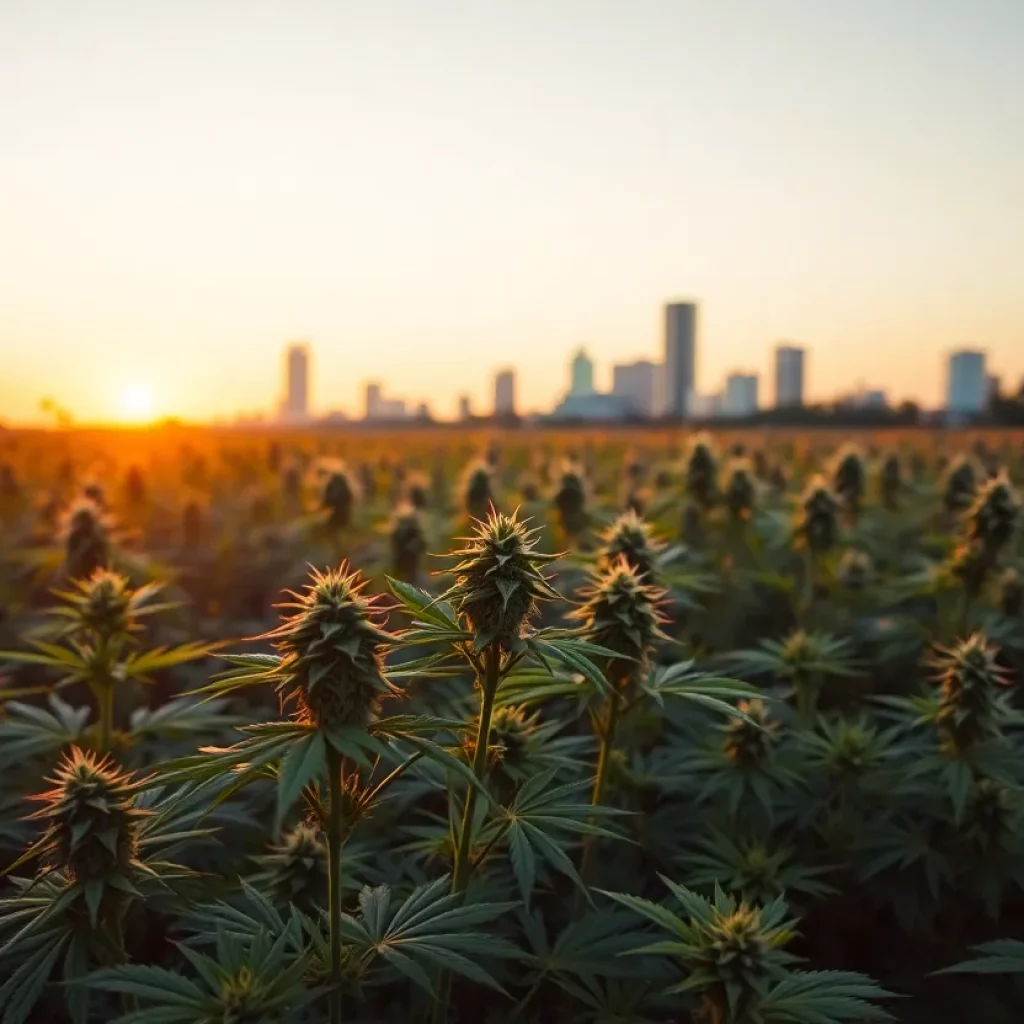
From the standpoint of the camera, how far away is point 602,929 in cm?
339

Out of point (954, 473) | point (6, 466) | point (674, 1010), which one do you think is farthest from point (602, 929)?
point (6, 466)

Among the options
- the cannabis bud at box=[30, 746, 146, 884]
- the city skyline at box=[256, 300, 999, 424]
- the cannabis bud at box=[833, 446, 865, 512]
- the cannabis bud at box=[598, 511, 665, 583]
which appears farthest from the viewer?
the city skyline at box=[256, 300, 999, 424]

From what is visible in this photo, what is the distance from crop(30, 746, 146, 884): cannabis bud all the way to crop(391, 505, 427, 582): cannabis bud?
15.3 ft

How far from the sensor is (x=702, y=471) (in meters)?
8.35

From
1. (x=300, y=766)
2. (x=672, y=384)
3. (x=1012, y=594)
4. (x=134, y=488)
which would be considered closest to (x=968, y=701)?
(x=300, y=766)

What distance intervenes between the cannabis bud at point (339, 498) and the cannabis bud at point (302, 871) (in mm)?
4962

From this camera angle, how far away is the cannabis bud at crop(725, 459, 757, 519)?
320 inches

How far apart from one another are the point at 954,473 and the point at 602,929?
24.4 feet

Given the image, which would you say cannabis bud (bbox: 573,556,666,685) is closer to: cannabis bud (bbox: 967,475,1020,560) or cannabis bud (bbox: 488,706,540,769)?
cannabis bud (bbox: 488,706,540,769)

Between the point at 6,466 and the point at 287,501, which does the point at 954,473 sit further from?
the point at 6,466

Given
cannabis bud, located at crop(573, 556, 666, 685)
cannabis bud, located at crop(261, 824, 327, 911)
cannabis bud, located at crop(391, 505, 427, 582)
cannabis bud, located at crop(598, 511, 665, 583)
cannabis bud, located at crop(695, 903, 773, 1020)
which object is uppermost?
cannabis bud, located at crop(598, 511, 665, 583)

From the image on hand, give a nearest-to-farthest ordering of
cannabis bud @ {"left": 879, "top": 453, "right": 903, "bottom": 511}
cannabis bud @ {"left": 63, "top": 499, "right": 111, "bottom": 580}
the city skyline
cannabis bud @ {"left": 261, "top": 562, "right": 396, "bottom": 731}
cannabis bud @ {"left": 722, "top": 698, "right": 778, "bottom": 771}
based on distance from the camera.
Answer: cannabis bud @ {"left": 261, "top": 562, "right": 396, "bottom": 731} < cannabis bud @ {"left": 722, "top": 698, "right": 778, "bottom": 771} < cannabis bud @ {"left": 63, "top": 499, "right": 111, "bottom": 580} < cannabis bud @ {"left": 879, "top": 453, "right": 903, "bottom": 511} < the city skyline

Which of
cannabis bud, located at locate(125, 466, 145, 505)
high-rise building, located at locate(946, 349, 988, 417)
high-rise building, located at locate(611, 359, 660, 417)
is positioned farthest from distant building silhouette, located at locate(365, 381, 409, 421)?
cannabis bud, located at locate(125, 466, 145, 505)

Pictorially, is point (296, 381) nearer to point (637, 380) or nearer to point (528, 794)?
point (637, 380)
